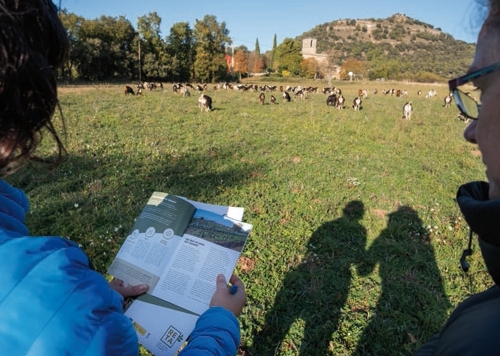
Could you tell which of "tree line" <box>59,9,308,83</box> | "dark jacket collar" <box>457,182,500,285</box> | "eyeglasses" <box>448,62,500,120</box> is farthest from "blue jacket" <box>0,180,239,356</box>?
"tree line" <box>59,9,308,83</box>

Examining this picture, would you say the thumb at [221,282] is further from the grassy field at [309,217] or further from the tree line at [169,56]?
the tree line at [169,56]

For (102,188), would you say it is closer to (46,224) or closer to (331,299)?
(46,224)

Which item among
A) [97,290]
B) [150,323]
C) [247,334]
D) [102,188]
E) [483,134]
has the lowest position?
[247,334]

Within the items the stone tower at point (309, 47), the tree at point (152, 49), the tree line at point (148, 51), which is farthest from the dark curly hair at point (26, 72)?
the stone tower at point (309, 47)

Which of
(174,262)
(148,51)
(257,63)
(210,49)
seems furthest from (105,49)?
(257,63)

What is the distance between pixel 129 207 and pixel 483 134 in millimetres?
5074

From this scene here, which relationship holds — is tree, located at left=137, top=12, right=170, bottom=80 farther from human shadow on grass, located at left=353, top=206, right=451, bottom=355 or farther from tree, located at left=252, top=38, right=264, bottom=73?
human shadow on grass, located at left=353, top=206, right=451, bottom=355

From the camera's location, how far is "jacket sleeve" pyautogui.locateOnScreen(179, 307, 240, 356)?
4.07ft

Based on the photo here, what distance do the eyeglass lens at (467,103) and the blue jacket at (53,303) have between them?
133cm

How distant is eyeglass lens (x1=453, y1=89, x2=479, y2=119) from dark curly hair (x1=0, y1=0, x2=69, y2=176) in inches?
54.4

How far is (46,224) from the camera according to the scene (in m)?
4.78

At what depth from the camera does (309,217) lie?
550 cm

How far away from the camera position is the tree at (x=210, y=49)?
61.4 metres

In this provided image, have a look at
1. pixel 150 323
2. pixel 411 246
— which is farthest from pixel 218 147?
pixel 150 323
